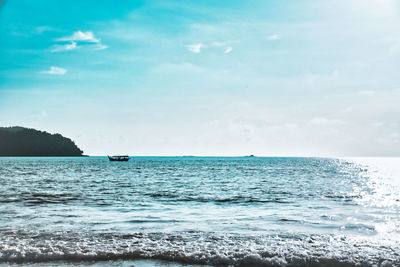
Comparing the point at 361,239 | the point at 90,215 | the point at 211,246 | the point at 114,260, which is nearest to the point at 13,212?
the point at 90,215

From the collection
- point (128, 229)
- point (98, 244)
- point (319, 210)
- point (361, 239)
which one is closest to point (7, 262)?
point (98, 244)

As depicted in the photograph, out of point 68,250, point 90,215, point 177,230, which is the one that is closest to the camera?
point 68,250

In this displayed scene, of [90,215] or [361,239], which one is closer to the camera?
[361,239]

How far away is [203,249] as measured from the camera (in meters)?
10.9

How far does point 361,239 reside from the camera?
12.5 m

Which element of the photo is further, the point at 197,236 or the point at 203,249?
the point at 197,236

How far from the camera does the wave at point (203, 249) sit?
9.84 metres

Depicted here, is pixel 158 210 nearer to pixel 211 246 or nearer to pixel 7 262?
pixel 211 246

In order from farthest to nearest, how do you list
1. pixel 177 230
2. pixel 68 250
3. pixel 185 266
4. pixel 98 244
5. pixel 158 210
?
pixel 158 210 < pixel 177 230 < pixel 98 244 < pixel 68 250 < pixel 185 266

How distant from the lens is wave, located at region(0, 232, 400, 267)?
32.3ft

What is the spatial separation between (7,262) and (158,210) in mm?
10976

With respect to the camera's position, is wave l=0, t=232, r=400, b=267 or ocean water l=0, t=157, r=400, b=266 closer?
wave l=0, t=232, r=400, b=267

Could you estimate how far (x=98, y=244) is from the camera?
11.5 metres

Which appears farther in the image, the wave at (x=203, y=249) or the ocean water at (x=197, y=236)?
the ocean water at (x=197, y=236)
